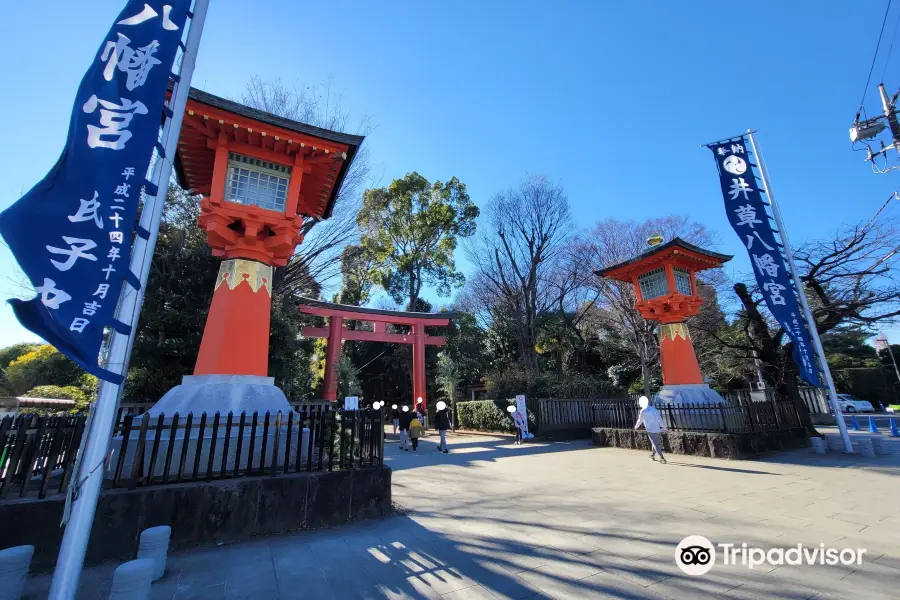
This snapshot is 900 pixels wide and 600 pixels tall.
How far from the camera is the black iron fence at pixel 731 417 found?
34.7ft

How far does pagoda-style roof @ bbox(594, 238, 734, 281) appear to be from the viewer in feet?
42.7

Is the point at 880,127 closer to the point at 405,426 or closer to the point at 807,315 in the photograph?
the point at 807,315

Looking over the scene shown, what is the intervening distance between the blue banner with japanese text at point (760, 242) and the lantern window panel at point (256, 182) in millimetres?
11478

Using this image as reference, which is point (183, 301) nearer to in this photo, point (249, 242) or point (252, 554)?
point (249, 242)

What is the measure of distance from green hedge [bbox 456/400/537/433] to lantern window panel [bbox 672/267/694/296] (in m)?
7.27

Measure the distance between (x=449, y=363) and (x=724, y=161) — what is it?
51.7ft

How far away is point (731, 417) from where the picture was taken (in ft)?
35.2

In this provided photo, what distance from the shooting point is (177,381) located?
12430 mm

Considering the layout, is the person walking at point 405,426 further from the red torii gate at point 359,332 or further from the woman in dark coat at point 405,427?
the red torii gate at point 359,332

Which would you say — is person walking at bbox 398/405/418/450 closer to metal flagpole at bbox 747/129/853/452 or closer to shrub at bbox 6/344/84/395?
metal flagpole at bbox 747/129/853/452

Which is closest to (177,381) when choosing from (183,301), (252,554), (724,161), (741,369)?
(183,301)

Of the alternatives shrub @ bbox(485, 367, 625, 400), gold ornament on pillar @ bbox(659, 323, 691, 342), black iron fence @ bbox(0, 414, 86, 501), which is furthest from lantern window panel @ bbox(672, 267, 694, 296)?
black iron fence @ bbox(0, 414, 86, 501)

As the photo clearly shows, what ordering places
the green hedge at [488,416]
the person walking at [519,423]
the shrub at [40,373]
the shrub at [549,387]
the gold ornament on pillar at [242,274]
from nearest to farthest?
the gold ornament on pillar at [242,274]
the person walking at [519,423]
the green hedge at [488,416]
the shrub at [549,387]
the shrub at [40,373]

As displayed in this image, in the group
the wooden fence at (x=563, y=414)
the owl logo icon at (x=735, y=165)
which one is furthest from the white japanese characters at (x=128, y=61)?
the wooden fence at (x=563, y=414)
